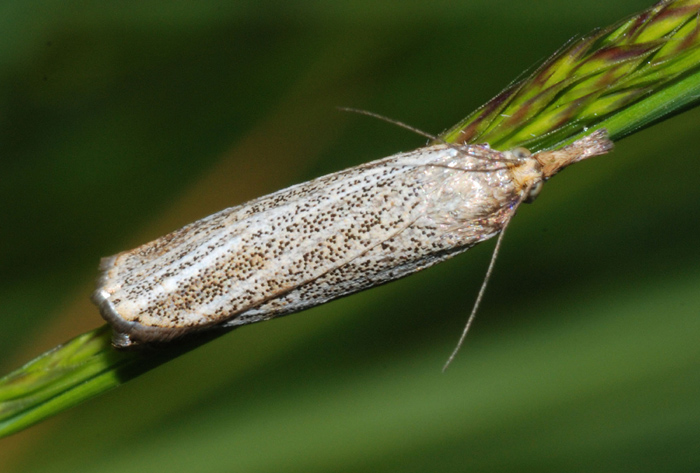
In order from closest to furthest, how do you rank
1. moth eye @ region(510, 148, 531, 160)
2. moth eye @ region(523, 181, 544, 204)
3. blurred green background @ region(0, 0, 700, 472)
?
moth eye @ region(510, 148, 531, 160)
moth eye @ region(523, 181, 544, 204)
blurred green background @ region(0, 0, 700, 472)

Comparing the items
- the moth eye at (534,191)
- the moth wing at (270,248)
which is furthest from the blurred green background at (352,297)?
the moth wing at (270,248)

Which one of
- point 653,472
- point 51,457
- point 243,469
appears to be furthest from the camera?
point 51,457

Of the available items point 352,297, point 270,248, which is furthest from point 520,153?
point 352,297

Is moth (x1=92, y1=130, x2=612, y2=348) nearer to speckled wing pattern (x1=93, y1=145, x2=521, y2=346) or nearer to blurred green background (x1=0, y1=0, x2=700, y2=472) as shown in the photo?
speckled wing pattern (x1=93, y1=145, x2=521, y2=346)

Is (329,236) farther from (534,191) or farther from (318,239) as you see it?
(534,191)

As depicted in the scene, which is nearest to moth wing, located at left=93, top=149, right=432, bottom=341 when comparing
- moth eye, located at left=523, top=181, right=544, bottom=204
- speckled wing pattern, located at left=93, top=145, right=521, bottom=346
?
speckled wing pattern, located at left=93, top=145, right=521, bottom=346

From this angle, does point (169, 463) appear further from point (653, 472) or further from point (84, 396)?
point (653, 472)

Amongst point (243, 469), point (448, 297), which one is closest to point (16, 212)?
point (243, 469)
